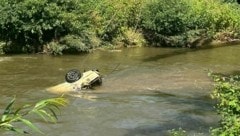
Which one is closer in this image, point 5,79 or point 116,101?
point 116,101

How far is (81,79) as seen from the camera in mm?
→ 17812

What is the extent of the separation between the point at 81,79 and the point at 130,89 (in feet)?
5.99

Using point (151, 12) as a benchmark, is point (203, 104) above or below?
below

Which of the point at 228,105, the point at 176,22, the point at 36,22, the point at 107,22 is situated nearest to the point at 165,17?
the point at 176,22

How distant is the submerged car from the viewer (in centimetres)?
1761

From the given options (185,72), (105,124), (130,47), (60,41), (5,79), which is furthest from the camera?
(130,47)

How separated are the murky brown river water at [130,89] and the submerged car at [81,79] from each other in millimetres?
361

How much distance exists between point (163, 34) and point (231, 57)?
17.5 feet

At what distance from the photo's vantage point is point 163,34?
30.4 metres

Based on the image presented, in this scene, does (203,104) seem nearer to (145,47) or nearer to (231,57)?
(231,57)

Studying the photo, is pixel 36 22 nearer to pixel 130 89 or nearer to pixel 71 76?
pixel 71 76

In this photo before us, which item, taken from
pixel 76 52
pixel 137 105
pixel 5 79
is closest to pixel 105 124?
pixel 137 105

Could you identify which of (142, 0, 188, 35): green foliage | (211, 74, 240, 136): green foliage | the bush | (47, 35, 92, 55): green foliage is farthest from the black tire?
(142, 0, 188, 35): green foliage

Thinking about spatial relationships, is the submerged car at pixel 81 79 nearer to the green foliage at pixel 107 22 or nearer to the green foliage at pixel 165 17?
the green foliage at pixel 107 22
